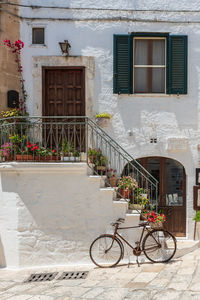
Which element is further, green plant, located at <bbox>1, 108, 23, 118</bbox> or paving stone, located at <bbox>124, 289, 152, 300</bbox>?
green plant, located at <bbox>1, 108, 23, 118</bbox>

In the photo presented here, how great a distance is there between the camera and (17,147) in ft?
27.6

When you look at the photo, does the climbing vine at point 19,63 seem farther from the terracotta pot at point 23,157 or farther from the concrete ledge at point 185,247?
the concrete ledge at point 185,247

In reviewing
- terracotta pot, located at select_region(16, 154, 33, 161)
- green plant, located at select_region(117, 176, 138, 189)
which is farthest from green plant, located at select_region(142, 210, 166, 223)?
terracotta pot, located at select_region(16, 154, 33, 161)

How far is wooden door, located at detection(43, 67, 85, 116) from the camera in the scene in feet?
31.9

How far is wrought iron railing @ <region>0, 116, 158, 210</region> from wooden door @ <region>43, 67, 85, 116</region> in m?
0.30

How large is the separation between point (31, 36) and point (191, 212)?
6.29 meters

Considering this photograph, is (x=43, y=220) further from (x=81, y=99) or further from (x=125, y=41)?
(x=125, y=41)

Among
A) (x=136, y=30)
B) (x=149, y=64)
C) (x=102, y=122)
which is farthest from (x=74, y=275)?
(x=136, y=30)

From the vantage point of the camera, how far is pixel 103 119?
31.1 ft

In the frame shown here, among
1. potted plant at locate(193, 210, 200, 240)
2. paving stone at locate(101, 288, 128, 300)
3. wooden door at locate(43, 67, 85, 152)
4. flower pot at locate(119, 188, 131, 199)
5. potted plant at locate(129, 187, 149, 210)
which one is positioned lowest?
paving stone at locate(101, 288, 128, 300)

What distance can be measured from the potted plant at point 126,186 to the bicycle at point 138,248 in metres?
0.73

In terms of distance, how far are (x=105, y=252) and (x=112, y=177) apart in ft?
6.06

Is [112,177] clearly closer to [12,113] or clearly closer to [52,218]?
[52,218]

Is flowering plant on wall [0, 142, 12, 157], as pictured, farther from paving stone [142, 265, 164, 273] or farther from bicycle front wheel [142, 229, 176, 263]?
paving stone [142, 265, 164, 273]
